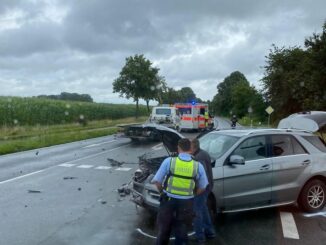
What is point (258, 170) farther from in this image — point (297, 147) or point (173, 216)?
point (173, 216)

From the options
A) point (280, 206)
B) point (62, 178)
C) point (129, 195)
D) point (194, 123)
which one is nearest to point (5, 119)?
point (194, 123)

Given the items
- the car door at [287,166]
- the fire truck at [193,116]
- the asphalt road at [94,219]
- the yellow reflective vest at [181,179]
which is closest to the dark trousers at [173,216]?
→ the yellow reflective vest at [181,179]

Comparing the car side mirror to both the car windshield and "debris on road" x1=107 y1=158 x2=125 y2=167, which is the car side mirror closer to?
the car windshield

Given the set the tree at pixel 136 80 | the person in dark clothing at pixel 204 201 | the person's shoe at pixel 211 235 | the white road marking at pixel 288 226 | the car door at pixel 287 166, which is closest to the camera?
the person in dark clothing at pixel 204 201

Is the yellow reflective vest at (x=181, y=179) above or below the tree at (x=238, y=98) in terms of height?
below

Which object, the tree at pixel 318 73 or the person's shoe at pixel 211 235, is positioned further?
the tree at pixel 318 73

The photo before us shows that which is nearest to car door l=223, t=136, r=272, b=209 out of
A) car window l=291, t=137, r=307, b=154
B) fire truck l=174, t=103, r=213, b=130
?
car window l=291, t=137, r=307, b=154

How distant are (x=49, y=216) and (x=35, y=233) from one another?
1.06 metres

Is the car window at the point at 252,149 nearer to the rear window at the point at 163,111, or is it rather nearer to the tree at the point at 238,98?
the rear window at the point at 163,111

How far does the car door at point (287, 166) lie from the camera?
7.30 meters

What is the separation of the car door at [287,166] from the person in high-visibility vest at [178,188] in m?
2.56

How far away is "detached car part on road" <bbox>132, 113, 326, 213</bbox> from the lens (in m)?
6.78

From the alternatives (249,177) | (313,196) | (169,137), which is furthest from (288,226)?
(169,137)

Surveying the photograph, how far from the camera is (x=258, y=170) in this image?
7094 millimetres
